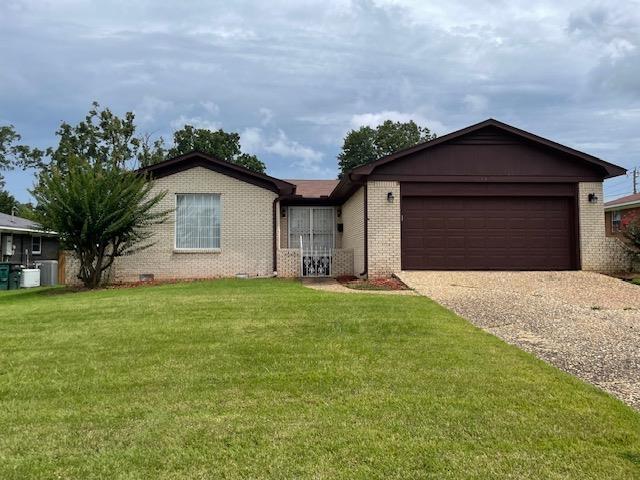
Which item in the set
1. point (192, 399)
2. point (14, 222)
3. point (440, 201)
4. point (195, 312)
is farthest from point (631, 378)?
point (14, 222)

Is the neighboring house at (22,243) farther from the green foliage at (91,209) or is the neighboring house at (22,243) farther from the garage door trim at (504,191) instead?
the garage door trim at (504,191)

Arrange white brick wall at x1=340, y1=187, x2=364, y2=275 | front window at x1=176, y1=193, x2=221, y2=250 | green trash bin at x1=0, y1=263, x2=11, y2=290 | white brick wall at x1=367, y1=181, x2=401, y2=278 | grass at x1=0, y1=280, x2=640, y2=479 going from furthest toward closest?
green trash bin at x1=0, y1=263, x2=11, y2=290 → front window at x1=176, y1=193, x2=221, y2=250 → white brick wall at x1=340, y1=187, x2=364, y2=275 → white brick wall at x1=367, y1=181, x2=401, y2=278 → grass at x1=0, y1=280, x2=640, y2=479

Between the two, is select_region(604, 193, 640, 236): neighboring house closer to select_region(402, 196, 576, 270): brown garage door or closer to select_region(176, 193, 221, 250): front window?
select_region(402, 196, 576, 270): brown garage door

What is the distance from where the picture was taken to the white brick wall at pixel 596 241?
600 inches

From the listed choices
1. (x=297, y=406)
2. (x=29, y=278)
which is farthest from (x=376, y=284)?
(x=29, y=278)

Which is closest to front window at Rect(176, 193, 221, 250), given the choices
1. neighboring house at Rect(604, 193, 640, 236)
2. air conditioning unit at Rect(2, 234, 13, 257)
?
air conditioning unit at Rect(2, 234, 13, 257)

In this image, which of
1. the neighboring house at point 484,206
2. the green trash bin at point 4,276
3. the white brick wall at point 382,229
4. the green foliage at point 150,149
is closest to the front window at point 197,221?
the neighboring house at point 484,206

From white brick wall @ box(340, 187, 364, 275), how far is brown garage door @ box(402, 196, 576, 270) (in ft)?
4.19

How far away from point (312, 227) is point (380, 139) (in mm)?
32494

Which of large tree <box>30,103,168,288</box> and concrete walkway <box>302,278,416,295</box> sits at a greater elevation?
large tree <box>30,103,168,288</box>

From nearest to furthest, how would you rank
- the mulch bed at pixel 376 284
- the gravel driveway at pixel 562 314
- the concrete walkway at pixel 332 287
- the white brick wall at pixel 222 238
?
the gravel driveway at pixel 562 314 < the concrete walkway at pixel 332 287 < the mulch bed at pixel 376 284 < the white brick wall at pixel 222 238

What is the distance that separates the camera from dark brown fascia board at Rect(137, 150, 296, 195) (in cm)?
1695

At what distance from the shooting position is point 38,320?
8.41 meters

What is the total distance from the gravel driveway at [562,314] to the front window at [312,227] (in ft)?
18.2
